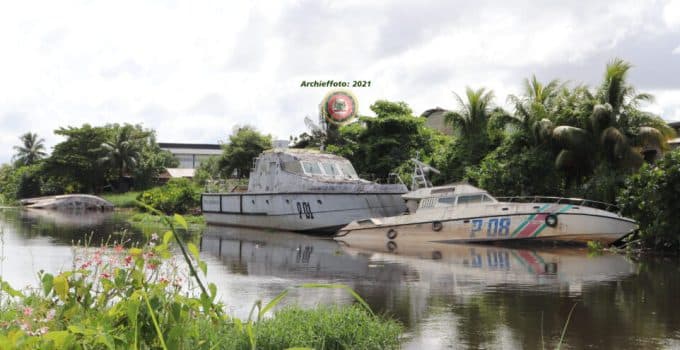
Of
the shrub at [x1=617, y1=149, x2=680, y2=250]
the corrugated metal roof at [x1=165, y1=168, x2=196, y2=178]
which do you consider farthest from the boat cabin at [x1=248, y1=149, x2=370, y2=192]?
the corrugated metal roof at [x1=165, y1=168, x2=196, y2=178]

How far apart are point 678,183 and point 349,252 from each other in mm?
7959

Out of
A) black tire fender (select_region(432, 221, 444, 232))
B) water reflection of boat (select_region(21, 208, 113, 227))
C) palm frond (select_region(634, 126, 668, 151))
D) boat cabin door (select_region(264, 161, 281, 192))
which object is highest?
palm frond (select_region(634, 126, 668, 151))

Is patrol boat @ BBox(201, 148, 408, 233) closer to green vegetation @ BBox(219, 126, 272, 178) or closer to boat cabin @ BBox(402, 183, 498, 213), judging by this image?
boat cabin @ BBox(402, 183, 498, 213)

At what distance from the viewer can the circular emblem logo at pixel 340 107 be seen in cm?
3388

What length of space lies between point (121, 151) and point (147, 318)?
175 ft

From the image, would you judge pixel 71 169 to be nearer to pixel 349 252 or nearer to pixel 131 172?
pixel 131 172

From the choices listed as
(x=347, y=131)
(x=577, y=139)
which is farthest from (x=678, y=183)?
(x=347, y=131)

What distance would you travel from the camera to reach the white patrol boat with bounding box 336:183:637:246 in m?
16.1

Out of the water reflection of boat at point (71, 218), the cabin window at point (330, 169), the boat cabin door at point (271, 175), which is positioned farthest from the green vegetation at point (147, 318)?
the water reflection of boat at point (71, 218)

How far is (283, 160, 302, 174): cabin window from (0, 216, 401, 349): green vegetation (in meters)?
17.5

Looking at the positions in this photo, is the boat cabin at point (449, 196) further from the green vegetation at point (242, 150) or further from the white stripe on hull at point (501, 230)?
the green vegetation at point (242, 150)

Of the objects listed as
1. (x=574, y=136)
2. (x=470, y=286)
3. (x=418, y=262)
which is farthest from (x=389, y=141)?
(x=470, y=286)

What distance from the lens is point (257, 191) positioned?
2586 cm

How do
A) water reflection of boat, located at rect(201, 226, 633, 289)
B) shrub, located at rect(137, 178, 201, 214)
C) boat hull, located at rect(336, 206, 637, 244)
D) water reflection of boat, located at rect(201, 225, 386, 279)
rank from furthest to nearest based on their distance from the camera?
shrub, located at rect(137, 178, 201, 214)
boat hull, located at rect(336, 206, 637, 244)
water reflection of boat, located at rect(201, 225, 386, 279)
water reflection of boat, located at rect(201, 226, 633, 289)
